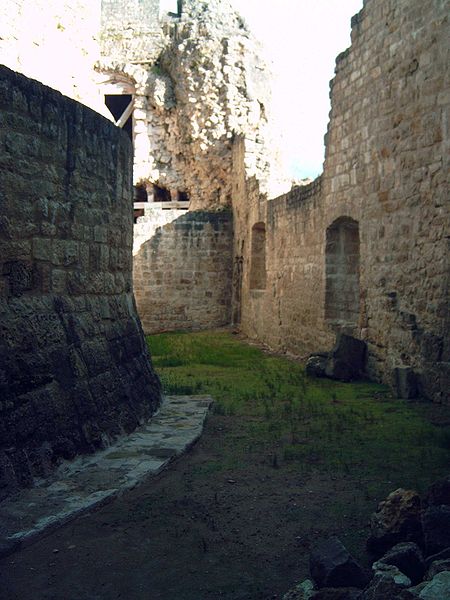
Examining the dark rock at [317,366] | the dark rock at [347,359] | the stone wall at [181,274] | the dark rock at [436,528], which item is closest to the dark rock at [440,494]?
the dark rock at [436,528]

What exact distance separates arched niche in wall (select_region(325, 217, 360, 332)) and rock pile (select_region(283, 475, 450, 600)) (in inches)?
238

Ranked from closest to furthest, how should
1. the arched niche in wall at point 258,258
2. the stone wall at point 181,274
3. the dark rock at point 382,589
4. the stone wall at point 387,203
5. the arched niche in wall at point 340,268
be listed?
the dark rock at point 382,589, the stone wall at point 387,203, the arched niche in wall at point 340,268, the arched niche in wall at point 258,258, the stone wall at point 181,274

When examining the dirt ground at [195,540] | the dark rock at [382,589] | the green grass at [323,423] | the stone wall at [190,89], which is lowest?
the dirt ground at [195,540]

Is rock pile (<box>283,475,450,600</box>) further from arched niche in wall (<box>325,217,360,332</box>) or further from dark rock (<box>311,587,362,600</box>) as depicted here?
arched niche in wall (<box>325,217,360,332</box>)

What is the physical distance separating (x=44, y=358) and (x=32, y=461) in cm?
66

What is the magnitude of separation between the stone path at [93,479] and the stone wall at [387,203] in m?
2.74

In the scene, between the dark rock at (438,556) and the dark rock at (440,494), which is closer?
the dark rock at (438,556)

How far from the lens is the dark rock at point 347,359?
788 cm

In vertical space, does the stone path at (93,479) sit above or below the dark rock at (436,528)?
below

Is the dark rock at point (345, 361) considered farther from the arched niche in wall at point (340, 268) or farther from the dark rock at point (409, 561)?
the dark rock at point (409, 561)

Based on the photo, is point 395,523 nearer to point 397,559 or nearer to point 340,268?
point 397,559

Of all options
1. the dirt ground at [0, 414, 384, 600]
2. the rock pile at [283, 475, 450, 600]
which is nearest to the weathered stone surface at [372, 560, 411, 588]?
the rock pile at [283, 475, 450, 600]

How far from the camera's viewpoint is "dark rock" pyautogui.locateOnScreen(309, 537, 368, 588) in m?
2.53

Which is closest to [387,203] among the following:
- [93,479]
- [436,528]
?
[93,479]
